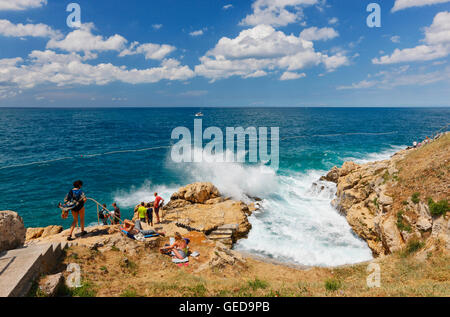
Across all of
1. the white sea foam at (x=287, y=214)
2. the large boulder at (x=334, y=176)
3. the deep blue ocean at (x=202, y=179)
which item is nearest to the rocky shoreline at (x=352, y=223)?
the white sea foam at (x=287, y=214)

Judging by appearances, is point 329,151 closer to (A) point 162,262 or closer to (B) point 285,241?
(B) point 285,241

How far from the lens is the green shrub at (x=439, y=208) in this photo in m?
10.5

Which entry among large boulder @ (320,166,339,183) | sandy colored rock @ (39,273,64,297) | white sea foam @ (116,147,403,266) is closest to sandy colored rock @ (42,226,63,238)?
white sea foam @ (116,147,403,266)

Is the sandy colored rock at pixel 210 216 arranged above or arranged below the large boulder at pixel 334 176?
below

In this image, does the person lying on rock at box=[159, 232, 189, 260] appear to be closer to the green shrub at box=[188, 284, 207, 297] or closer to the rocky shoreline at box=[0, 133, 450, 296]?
the rocky shoreline at box=[0, 133, 450, 296]

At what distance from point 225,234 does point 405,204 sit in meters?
10.8

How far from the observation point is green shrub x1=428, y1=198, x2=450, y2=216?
1053cm

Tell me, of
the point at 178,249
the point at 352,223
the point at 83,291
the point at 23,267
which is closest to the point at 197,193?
the point at 178,249

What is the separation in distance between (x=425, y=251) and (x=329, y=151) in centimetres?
4077

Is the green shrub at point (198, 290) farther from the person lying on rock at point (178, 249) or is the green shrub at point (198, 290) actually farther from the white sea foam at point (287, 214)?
the white sea foam at point (287, 214)
